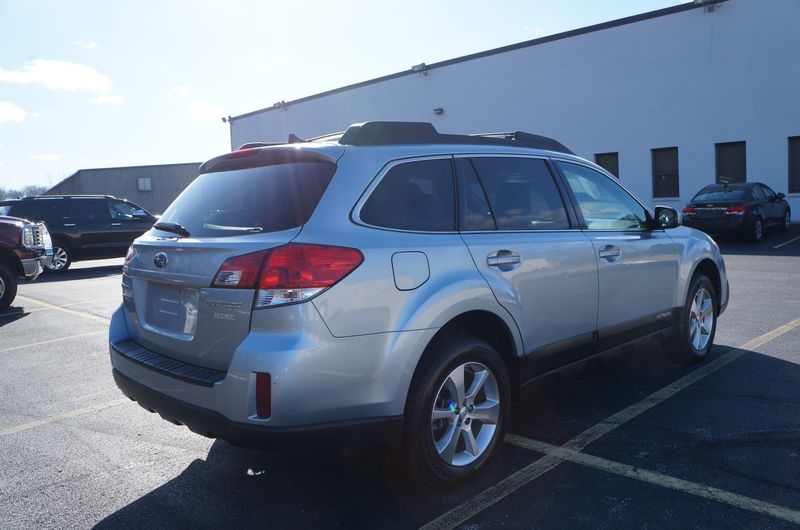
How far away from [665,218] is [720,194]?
13102 mm

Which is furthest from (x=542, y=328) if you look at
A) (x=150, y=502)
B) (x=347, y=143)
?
(x=150, y=502)

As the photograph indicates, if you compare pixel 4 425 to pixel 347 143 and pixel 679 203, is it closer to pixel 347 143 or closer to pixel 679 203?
pixel 347 143

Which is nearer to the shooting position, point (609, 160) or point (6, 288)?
point (6, 288)

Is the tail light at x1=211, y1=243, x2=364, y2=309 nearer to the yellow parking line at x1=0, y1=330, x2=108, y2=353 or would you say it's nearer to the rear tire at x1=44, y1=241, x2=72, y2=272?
the yellow parking line at x1=0, y1=330, x2=108, y2=353

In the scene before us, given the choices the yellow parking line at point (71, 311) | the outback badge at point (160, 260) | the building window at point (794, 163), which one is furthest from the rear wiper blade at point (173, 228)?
the building window at point (794, 163)

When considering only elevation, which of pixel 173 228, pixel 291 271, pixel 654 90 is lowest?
pixel 291 271

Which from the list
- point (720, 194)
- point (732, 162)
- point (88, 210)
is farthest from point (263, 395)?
point (732, 162)

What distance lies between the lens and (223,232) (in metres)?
3.28

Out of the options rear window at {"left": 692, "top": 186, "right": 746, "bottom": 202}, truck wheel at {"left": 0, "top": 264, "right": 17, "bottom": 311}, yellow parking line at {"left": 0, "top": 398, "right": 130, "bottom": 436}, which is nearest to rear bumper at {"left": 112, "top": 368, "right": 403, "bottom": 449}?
yellow parking line at {"left": 0, "top": 398, "right": 130, "bottom": 436}

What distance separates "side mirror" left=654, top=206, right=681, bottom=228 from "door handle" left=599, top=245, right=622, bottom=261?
0.80m

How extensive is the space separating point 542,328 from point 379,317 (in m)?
1.30

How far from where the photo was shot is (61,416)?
4777 mm

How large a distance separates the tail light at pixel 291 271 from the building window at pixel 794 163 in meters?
21.7

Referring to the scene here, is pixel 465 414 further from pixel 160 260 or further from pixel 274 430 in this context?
pixel 160 260
